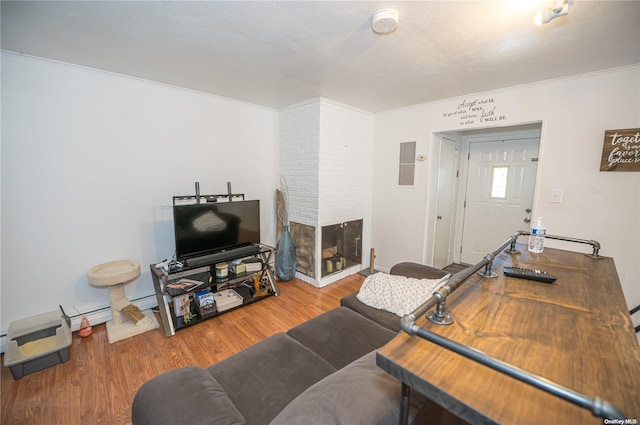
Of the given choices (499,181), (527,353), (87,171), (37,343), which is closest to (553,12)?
(527,353)

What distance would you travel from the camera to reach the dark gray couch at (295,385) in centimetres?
85

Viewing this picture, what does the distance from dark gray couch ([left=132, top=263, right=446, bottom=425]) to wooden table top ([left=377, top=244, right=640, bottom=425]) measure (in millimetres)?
286

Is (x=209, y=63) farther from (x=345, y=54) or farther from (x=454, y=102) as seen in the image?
(x=454, y=102)

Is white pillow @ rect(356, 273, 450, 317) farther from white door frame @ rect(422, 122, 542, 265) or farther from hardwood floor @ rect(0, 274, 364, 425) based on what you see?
white door frame @ rect(422, 122, 542, 265)

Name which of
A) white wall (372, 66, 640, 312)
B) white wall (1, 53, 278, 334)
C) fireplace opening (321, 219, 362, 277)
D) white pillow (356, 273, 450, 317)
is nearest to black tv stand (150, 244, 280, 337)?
white wall (1, 53, 278, 334)

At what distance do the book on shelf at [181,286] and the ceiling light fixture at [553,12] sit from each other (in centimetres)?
330

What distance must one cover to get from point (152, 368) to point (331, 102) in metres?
3.13

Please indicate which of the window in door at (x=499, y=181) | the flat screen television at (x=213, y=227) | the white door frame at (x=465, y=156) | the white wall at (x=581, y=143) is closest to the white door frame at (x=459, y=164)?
the white door frame at (x=465, y=156)

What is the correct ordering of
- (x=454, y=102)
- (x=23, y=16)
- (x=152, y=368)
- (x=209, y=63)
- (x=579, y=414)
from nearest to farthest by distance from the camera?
(x=579, y=414)
(x=23, y=16)
(x=152, y=368)
(x=209, y=63)
(x=454, y=102)

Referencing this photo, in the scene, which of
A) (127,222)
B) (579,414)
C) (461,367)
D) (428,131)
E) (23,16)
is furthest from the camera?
(428,131)

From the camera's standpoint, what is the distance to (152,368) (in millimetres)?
1974

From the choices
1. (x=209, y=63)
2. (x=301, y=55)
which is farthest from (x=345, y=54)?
(x=209, y=63)

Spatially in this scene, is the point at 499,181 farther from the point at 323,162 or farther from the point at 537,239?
the point at 323,162

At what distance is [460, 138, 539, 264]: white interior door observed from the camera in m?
3.54
